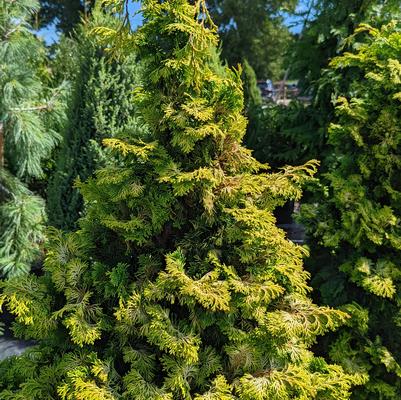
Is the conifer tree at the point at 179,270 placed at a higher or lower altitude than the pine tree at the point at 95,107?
lower

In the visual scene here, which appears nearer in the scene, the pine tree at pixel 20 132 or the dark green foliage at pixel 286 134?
the pine tree at pixel 20 132

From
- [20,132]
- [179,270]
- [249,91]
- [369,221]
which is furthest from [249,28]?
[179,270]

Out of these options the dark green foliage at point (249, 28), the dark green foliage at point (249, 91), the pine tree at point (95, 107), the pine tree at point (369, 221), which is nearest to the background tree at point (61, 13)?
the dark green foliage at point (249, 28)

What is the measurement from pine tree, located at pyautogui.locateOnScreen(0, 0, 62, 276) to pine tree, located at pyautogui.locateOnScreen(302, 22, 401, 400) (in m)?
3.16

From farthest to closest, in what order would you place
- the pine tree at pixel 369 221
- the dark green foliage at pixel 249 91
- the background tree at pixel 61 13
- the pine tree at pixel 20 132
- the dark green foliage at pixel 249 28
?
the background tree at pixel 61 13
the dark green foliage at pixel 249 28
the dark green foliage at pixel 249 91
the pine tree at pixel 20 132
the pine tree at pixel 369 221

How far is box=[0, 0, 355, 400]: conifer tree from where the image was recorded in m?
1.82

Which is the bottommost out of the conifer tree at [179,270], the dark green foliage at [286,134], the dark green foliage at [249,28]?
the conifer tree at [179,270]

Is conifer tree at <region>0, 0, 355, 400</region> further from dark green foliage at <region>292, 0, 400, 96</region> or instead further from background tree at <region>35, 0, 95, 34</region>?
background tree at <region>35, 0, 95, 34</region>

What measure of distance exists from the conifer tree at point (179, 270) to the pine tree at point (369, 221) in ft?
3.74

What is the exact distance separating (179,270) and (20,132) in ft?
10.7

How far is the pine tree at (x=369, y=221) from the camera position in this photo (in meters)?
3.03

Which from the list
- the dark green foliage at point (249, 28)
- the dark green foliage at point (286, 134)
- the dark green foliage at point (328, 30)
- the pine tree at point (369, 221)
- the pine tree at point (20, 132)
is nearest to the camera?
the pine tree at point (369, 221)

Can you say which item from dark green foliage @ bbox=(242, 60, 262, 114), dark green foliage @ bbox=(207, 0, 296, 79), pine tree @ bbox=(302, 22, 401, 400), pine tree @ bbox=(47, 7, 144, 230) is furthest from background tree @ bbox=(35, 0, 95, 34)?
pine tree @ bbox=(302, 22, 401, 400)

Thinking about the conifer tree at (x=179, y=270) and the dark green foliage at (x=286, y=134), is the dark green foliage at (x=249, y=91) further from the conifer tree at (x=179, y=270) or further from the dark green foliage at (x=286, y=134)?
the conifer tree at (x=179, y=270)
